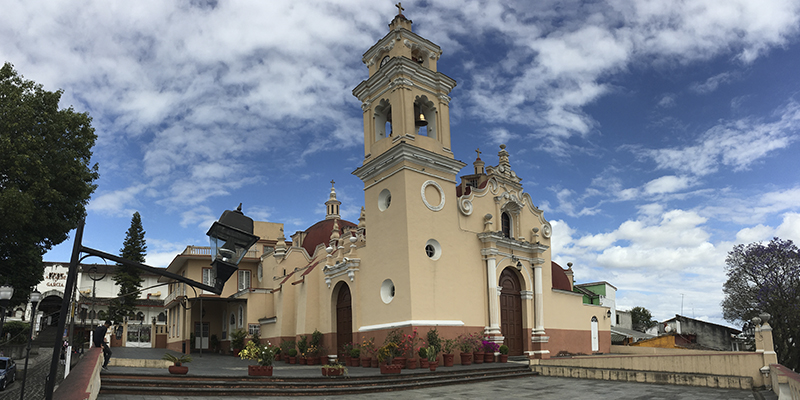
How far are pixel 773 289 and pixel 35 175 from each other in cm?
3647

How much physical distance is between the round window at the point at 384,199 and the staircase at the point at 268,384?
6829mm

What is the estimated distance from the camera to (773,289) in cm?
2948

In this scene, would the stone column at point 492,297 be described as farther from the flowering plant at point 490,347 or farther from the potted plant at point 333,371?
the potted plant at point 333,371

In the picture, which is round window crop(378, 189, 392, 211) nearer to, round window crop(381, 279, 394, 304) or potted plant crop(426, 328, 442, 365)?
round window crop(381, 279, 394, 304)

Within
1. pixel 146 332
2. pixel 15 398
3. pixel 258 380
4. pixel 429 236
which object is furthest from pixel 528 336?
pixel 146 332

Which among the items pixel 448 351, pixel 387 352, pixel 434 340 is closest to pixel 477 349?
pixel 448 351

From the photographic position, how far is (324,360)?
2181 centimetres

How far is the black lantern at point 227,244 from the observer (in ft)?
14.8

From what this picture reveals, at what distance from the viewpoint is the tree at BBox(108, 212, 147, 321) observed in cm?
3878

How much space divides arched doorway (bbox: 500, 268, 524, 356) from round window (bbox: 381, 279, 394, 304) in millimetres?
4976

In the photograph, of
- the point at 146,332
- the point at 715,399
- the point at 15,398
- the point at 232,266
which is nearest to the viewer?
the point at 232,266

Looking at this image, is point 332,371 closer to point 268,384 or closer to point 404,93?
point 268,384

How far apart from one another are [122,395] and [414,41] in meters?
16.4

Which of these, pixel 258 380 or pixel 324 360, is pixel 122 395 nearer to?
pixel 258 380
